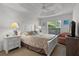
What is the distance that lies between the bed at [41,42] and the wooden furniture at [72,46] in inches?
11.3

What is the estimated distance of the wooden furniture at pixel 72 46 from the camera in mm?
1888

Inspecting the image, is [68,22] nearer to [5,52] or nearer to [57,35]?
[57,35]

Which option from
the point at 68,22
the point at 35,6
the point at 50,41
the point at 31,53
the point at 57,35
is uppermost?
the point at 35,6

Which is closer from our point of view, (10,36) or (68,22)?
(68,22)

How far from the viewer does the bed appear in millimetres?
2045

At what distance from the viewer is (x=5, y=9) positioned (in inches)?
77.5

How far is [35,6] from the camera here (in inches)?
81.0

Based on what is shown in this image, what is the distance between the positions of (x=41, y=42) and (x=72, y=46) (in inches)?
27.1

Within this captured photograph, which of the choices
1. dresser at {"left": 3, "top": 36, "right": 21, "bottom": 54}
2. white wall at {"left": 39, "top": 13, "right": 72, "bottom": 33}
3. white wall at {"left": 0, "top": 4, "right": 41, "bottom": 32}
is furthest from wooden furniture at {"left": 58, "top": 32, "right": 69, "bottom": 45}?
dresser at {"left": 3, "top": 36, "right": 21, "bottom": 54}

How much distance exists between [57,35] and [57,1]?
2.56 feet

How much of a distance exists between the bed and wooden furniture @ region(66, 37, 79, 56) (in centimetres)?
29

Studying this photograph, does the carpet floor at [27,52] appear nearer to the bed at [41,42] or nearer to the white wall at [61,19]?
the bed at [41,42]

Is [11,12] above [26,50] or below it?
above

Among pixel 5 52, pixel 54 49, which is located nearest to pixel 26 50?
pixel 5 52
